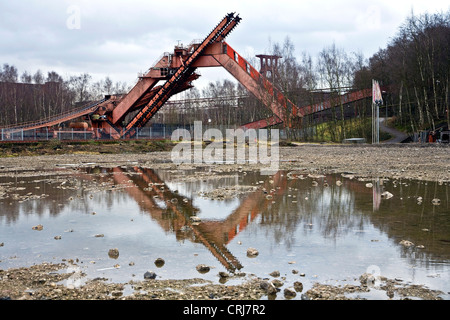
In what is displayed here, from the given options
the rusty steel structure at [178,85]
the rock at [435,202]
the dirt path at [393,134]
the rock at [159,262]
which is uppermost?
the rusty steel structure at [178,85]

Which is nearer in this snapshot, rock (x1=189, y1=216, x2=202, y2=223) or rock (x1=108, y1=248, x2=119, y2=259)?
rock (x1=108, y1=248, x2=119, y2=259)

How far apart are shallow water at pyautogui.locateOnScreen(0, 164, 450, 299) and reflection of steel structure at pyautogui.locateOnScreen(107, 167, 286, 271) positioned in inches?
0.8

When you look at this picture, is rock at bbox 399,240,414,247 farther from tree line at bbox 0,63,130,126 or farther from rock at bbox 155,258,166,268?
tree line at bbox 0,63,130,126

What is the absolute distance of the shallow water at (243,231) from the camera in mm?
5121

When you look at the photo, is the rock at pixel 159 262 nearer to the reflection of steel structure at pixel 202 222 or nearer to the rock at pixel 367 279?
the reflection of steel structure at pixel 202 222

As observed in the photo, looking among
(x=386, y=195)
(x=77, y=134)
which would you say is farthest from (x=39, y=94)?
(x=386, y=195)

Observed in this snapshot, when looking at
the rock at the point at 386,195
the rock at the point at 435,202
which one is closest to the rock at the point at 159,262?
the rock at the point at 435,202

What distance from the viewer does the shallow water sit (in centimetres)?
512

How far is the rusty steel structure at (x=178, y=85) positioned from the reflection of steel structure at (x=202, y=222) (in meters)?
30.5

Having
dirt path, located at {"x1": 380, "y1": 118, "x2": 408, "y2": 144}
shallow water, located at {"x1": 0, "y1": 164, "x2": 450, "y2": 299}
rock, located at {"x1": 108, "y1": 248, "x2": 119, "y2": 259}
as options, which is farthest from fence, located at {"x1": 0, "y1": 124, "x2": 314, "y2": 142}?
rock, located at {"x1": 108, "y1": 248, "x2": 119, "y2": 259}

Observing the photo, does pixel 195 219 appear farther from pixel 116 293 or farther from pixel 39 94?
pixel 39 94
